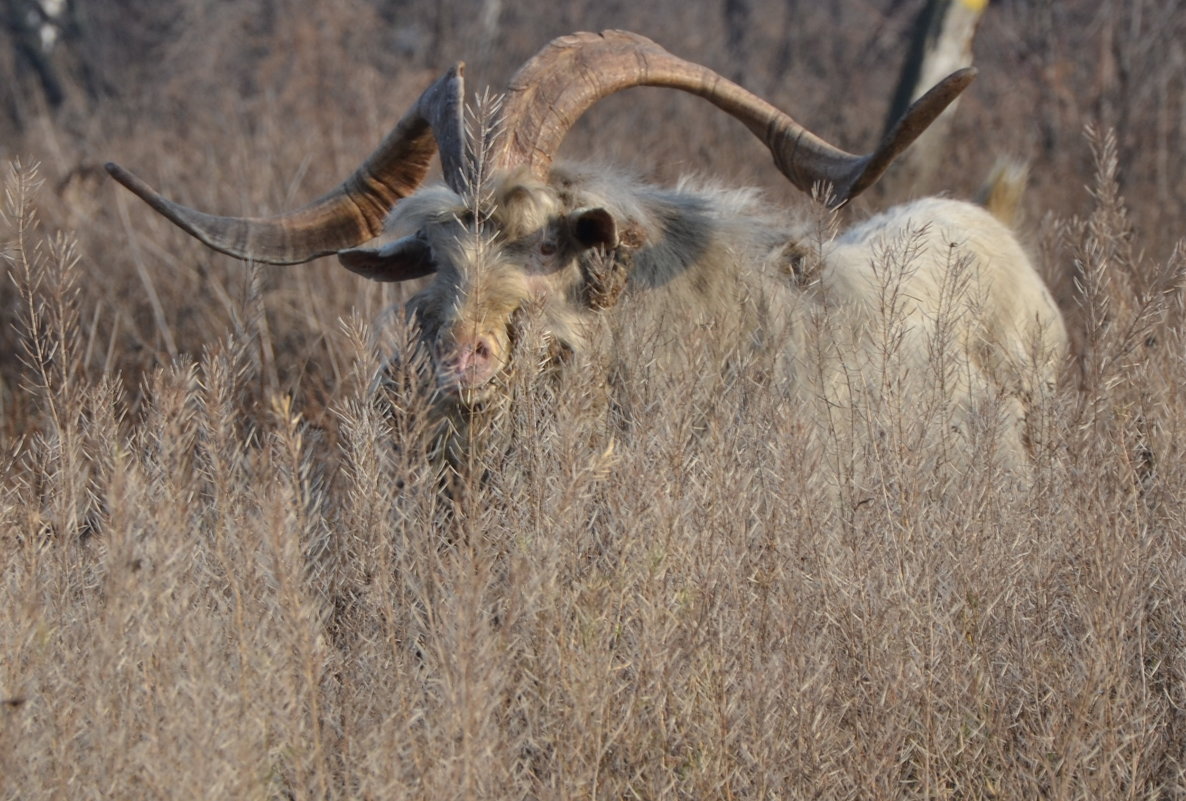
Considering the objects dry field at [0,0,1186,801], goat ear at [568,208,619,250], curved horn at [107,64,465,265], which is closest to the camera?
dry field at [0,0,1186,801]

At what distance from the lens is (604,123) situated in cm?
1196

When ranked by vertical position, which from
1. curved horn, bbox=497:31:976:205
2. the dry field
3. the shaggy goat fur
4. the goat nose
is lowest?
Answer: the dry field

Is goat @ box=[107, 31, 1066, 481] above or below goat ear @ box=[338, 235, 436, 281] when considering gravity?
above

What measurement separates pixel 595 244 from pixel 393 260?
2.37ft

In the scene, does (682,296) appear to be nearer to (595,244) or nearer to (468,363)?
(595,244)

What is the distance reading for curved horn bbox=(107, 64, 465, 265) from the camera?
469cm

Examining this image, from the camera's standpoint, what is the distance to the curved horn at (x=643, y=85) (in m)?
4.11

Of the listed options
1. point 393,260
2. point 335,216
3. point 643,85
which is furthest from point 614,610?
point 335,216

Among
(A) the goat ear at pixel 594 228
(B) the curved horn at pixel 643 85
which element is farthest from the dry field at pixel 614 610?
(B) the curved horn at pixel 643 85

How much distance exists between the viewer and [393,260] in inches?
173

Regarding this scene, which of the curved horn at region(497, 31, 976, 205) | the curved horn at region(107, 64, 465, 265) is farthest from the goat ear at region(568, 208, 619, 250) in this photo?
the curved horn at region(107, 64, 465, 265)

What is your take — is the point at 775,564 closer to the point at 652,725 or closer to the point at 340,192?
the point at 652,725

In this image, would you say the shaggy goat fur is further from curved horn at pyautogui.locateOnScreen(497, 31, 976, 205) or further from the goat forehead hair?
curved horn at pyautogui.locateOnScreen(497, 31, 976, 205)

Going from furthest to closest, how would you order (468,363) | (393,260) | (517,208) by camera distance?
(393,260) → (517,208) → (468,363)
